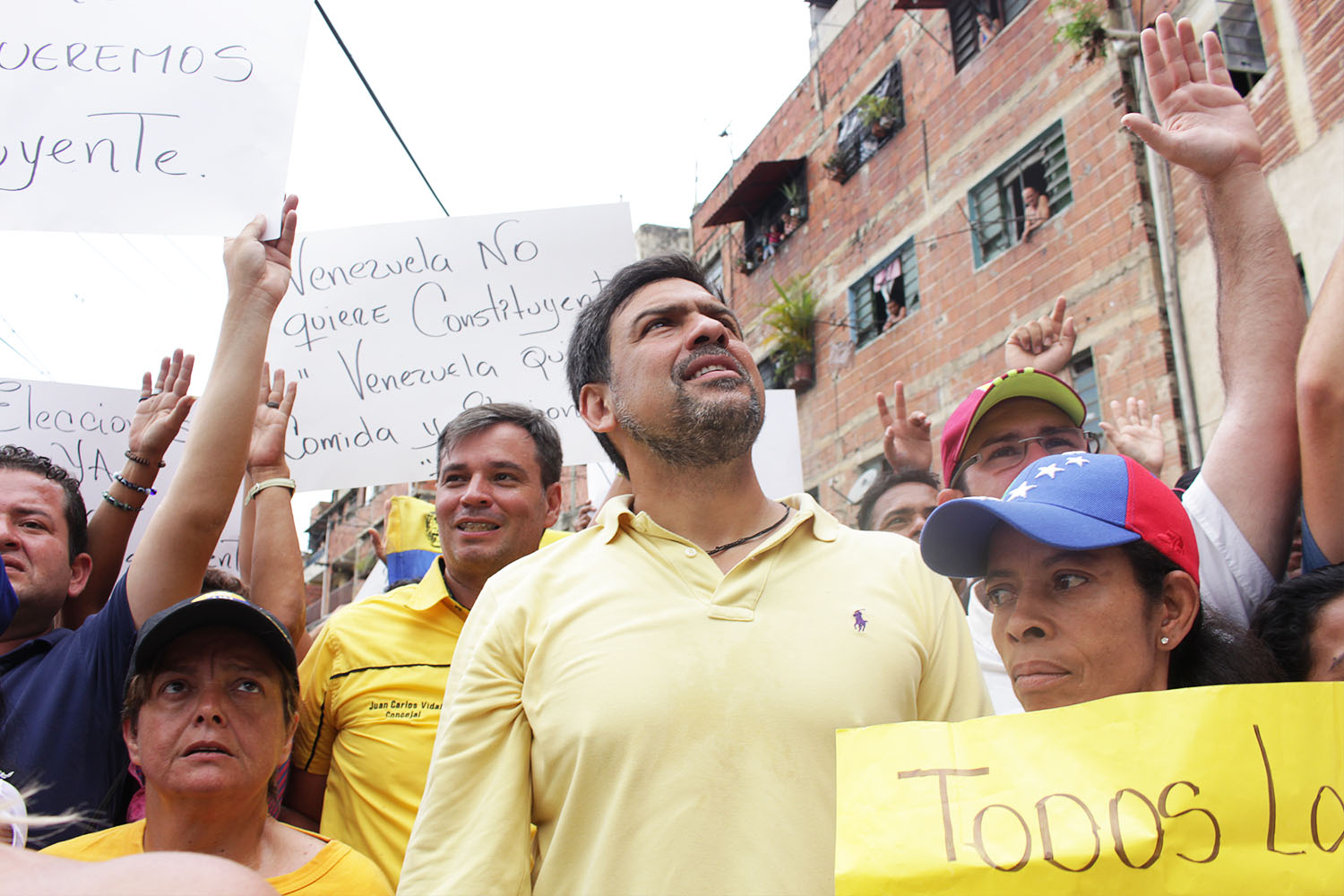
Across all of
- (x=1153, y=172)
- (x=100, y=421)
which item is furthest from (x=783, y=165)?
(x=100, y=421)

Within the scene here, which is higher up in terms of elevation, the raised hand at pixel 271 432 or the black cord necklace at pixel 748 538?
the raised hand at pixel 271 432

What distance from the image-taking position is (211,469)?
2238 millimetres

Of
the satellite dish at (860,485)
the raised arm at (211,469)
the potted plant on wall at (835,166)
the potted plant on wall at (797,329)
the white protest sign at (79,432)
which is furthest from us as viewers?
the potted plant on wall at (797,329)

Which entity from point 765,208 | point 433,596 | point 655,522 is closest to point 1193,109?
point 655,522

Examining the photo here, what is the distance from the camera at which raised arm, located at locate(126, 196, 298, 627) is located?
2.15m

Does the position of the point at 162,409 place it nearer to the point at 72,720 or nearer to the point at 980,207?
the point at 72,720

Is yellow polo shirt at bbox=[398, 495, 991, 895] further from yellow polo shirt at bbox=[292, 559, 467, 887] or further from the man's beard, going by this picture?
yellow polo shirt at bbox=[292, 559, 467, 887]

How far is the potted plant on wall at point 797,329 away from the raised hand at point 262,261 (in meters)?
11.2

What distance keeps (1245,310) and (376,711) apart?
1.94 metres

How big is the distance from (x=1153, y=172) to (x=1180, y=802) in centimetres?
889

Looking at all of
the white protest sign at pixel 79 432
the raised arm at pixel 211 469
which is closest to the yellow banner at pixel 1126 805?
the raised arm at pixel 211 469

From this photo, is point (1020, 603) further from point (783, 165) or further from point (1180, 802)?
point (783, 165)

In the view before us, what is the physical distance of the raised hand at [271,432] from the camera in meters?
2.91

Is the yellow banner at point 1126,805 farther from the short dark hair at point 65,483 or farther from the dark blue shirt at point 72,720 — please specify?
the short dark hair at point 65,483
